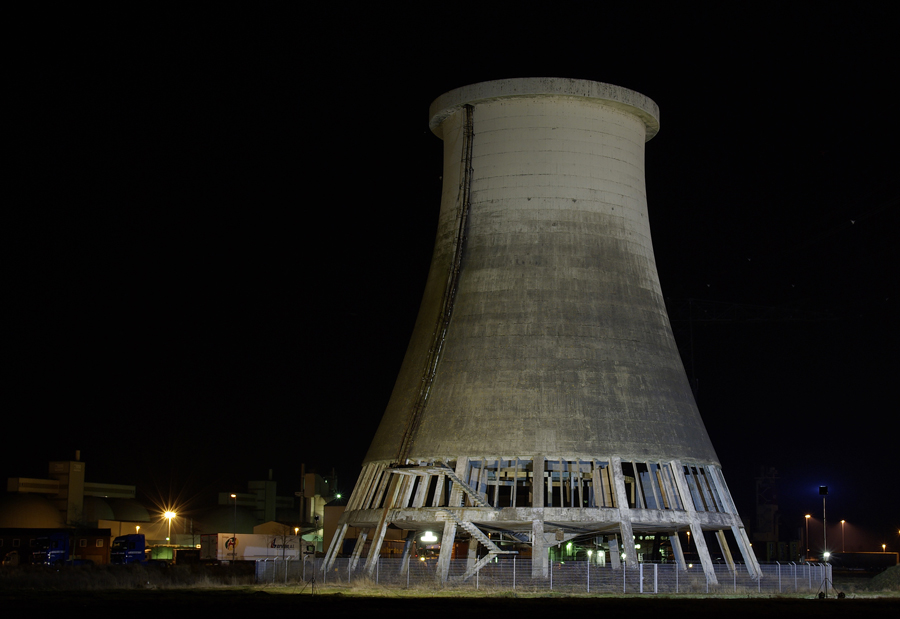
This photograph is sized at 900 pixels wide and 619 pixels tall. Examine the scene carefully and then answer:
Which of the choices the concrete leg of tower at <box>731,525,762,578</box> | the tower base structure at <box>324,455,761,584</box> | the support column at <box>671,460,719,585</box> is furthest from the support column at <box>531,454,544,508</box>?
the concrete leg of tower at <box>731,525,762,578</box>

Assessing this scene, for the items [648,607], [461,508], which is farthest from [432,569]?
[648,607]

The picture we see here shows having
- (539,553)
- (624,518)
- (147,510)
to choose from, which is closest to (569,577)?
(539,553)

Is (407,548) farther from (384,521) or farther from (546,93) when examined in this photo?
(546,93)

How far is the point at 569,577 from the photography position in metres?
33.5

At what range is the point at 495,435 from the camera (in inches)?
1417

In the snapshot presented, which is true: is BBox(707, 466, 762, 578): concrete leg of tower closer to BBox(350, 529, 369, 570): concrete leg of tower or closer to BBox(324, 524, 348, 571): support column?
BBox(350, 529, 369, 570): concrete leg of tower

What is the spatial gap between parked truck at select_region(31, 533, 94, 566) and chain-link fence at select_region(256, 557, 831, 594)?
22918 millimetres

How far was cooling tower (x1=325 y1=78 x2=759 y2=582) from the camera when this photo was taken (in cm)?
3575

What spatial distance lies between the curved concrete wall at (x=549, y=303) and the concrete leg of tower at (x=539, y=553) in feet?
7.61

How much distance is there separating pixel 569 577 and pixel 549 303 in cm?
891

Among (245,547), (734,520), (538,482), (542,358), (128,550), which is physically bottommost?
(128,550)

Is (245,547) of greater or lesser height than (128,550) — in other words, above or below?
above

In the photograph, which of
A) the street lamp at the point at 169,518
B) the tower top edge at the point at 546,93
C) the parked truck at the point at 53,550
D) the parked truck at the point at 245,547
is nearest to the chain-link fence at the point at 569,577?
the tower top edge at the point at 546,93

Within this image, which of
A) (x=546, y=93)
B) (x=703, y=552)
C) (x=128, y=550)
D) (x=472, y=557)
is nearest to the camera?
(x=703, y=552)
